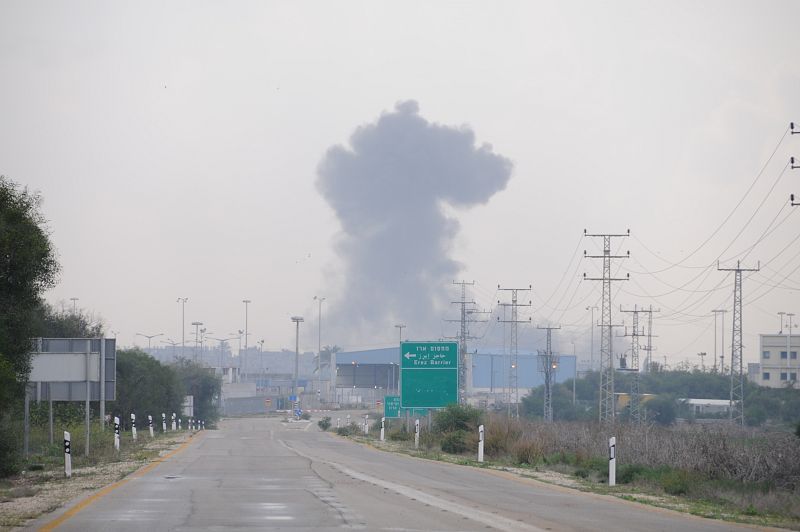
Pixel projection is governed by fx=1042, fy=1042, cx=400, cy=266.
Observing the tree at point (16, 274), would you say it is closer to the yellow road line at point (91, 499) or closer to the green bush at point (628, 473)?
the yellow road line at point (91, 499)

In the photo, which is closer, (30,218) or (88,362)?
(30,218)

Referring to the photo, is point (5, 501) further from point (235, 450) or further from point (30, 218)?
point (235, 450)

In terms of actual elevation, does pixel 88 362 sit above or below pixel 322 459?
above

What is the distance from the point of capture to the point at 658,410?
95250 millimetres

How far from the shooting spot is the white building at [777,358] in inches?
4409

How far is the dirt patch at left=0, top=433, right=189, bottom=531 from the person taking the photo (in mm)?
15619

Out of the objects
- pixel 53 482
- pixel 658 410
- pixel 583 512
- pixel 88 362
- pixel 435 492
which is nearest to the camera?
pixel 583 512

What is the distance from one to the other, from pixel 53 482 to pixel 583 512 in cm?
1214

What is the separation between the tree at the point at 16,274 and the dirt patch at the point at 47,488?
1591 millimetres

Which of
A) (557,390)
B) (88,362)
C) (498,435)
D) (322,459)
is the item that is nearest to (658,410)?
(557,390)

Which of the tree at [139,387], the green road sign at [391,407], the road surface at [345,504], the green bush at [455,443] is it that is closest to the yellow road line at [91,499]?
the road surface at [345,504]

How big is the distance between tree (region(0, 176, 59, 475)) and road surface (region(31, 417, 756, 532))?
386 cm

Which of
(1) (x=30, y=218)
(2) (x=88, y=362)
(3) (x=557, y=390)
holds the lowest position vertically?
(3) (x=557, y=390)

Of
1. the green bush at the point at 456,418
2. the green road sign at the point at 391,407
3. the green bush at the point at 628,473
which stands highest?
the green bush at the point at 628,473
